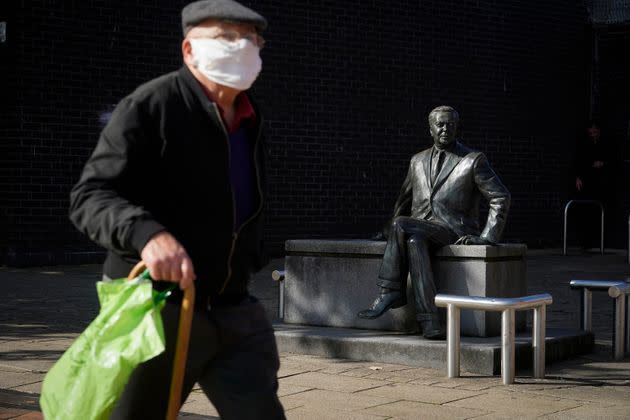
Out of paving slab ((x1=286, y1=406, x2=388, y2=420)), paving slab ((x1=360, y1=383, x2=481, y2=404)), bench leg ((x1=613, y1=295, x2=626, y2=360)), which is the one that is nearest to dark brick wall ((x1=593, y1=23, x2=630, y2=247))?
bench leg ((x1=613, y1=295, x2=626, y2=360))

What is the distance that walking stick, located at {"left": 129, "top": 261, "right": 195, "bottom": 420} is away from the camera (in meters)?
3.50

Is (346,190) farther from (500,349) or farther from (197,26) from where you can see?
(197,26)

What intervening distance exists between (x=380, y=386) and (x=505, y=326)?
2.76 ft

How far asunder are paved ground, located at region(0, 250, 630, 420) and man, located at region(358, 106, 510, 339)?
0.57 m

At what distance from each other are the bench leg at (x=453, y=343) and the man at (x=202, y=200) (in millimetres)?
3919

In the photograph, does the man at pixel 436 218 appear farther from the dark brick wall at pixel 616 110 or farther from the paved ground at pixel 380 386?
the dark brick wall at pixel 616 110

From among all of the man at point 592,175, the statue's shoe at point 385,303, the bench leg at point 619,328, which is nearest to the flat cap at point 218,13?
the statue's shoe at point 385,303

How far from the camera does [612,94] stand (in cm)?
2077

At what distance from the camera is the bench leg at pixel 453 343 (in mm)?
7637

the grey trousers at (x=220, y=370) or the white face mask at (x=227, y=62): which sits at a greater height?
the white face mask at (x=227, y=62)

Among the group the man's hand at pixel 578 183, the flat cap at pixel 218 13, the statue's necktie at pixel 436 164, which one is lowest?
the man's hand at pixel 578 183

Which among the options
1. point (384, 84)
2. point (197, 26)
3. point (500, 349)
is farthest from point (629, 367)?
point (384, 84)

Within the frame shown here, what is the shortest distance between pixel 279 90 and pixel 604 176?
5696 mm

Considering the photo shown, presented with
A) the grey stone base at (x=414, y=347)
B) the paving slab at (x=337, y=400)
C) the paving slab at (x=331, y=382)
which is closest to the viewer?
the paving slab at (x=337, y=400)
